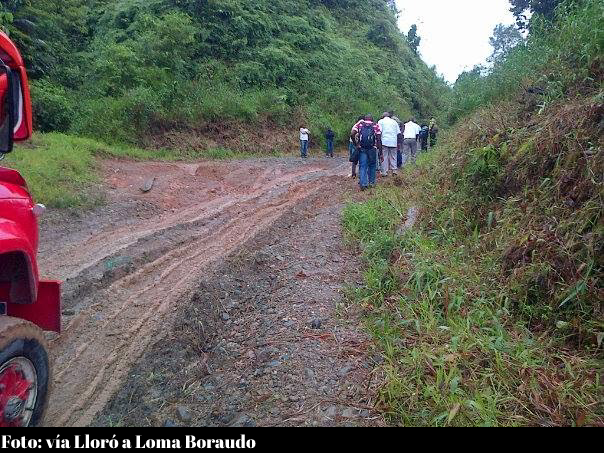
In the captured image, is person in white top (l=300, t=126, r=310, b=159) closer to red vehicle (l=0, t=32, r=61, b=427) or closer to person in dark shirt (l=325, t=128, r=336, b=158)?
person in dark shirt (l=325, t=128, r=336, b=158)

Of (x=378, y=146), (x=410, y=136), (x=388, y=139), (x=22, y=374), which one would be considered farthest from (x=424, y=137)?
(x=22, y=374)

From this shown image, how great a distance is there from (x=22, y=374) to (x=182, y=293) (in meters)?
2.53

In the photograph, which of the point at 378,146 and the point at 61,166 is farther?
the point at 61,166

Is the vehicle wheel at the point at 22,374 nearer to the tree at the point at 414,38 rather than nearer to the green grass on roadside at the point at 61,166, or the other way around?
the green grass on roadside at the point at 61,166

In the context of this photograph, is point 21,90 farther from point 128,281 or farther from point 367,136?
point 367,136

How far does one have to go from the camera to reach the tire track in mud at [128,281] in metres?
3.99

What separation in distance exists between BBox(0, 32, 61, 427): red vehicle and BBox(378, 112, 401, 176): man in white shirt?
8.63 m

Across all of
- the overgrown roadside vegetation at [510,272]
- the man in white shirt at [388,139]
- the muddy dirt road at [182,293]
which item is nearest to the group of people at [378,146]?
the man in white shirt at [388,139]

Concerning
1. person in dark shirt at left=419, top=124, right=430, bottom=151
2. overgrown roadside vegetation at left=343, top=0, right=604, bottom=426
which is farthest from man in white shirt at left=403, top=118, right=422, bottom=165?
overgrown roadside vegetation at left=343, top=0, right=604, bottom=426

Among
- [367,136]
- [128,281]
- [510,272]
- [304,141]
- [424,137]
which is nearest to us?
[510,272]

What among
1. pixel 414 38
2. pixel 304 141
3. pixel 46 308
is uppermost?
pixel 414 38

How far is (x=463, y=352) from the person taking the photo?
137 inches

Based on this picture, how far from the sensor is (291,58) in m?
23.3
